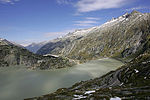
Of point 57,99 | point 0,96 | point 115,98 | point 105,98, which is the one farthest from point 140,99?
point 0,96

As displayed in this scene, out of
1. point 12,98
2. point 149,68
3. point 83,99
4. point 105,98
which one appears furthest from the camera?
point 12,98

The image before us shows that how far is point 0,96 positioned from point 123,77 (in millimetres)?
101817

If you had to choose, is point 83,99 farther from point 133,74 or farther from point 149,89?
→ point 133,74

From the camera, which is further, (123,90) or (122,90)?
(122,90)

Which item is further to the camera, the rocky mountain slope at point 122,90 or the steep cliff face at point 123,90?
the steep cliff face at point 123,90

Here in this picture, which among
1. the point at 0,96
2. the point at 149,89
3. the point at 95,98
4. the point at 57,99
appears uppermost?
the point at 149,89

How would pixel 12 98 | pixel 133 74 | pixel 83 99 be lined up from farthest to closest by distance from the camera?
pixel 12 98, pixel 133 74, pixel 83 99

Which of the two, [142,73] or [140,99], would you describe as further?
[142,73]

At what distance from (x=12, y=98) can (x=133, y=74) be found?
9225cm

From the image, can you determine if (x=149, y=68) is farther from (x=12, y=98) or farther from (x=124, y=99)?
(x=12, y=98)

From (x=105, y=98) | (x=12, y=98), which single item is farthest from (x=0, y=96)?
(x=105, y=98)

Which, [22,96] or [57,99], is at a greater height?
[57,99]

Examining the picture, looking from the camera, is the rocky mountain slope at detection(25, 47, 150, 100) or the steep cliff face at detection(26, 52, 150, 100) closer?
the rocky mountain slope at detection(25, 47, 150, 100)

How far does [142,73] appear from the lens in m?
→ 61.2
